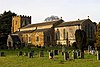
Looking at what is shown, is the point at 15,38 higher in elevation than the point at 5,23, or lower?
lower

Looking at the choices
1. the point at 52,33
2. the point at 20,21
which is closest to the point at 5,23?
the point at 20,21

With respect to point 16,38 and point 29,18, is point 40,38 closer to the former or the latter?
point 16,38

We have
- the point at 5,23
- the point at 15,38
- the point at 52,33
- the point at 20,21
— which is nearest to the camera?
the point at 52,33

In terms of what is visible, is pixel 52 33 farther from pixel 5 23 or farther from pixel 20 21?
pixel 5 23

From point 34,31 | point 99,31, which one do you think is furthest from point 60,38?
point 99,31

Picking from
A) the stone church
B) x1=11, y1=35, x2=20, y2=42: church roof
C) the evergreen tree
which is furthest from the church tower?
x1=11, y1=35, x2=20, y2=42: church roof

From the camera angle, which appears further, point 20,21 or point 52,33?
point 20,21

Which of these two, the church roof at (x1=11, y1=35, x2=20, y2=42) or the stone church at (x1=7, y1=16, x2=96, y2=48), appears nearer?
the stone church at (x1=7, y1=16, x2=96, y2=48)

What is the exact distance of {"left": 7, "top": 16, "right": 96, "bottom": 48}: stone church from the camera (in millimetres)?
72500

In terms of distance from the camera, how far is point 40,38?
76375mm

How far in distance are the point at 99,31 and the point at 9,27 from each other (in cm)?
5588

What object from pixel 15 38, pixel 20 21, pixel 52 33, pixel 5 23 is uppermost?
pixel 5 23

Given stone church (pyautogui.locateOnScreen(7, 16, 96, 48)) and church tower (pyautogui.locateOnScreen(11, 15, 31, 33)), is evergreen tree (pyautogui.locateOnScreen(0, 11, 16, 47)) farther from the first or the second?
stone church (pyautogui.locateOnScreen(7, 16, 96, 48))

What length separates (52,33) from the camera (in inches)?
3071
